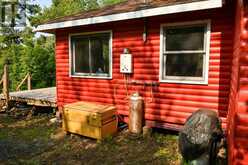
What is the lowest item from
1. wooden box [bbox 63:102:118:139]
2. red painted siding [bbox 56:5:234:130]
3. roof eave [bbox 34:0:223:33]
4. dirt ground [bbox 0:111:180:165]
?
dirt ground [bbox 0:111:180:165]

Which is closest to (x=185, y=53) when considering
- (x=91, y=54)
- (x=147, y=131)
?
(x=147, y=131)

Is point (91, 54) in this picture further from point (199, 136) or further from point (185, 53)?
point (199, 136)

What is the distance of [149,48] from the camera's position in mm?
6184

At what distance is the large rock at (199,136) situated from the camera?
158 inches

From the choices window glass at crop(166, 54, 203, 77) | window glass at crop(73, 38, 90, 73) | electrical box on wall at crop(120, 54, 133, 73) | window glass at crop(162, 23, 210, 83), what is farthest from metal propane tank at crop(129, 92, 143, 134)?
window glass at crop(73, 38, 90, 73)

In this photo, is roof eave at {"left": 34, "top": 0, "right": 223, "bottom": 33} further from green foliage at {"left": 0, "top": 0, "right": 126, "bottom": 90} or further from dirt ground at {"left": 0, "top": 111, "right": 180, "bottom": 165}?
green foliage at {"left": 0, "top": 0, "right": 126, "bottom": 90}

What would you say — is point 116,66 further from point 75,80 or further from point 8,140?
point 8,140

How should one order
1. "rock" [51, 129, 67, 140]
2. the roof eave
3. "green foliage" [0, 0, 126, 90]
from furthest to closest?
"green foliage" [0, 0, 126, 90] < "rock" [51, 129, 67, 140] < the roof eave

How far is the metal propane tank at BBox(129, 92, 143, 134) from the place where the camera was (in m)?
6.11

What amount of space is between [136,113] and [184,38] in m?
2.11

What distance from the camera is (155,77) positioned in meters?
6.16

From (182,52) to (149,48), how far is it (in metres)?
0.85

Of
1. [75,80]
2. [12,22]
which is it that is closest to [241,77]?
[75,80]

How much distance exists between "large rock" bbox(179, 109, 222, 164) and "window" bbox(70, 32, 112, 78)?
3.30 m
